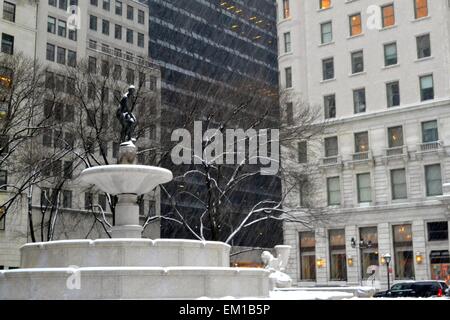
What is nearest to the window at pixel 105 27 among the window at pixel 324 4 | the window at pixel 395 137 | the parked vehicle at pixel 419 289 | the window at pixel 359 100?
the window at pixel 324 4

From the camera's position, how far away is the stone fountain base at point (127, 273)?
1533cm

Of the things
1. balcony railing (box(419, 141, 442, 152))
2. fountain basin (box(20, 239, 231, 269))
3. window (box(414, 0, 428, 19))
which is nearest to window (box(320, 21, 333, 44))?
window (box(414, 0, 428, 19))

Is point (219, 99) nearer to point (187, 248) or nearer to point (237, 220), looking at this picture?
point (187, 248)

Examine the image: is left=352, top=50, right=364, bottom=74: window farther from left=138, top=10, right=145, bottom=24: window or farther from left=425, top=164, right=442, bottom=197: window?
left=138, top=10, right=145, bottom=24: window

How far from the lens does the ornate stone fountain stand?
15.4 meters

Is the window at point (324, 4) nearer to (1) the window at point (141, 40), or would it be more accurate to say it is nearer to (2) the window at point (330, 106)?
(2) the window at point (330, 106)

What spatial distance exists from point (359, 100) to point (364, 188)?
7.92 metres

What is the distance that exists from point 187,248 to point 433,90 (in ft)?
133

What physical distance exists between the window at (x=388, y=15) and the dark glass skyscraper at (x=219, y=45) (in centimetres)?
2353

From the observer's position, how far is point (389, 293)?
33.5m

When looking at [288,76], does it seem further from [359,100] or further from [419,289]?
[419,289]

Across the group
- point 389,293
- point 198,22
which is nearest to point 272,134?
point 389,293

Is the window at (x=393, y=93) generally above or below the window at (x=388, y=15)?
below

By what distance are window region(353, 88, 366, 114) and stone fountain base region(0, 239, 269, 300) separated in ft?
132
